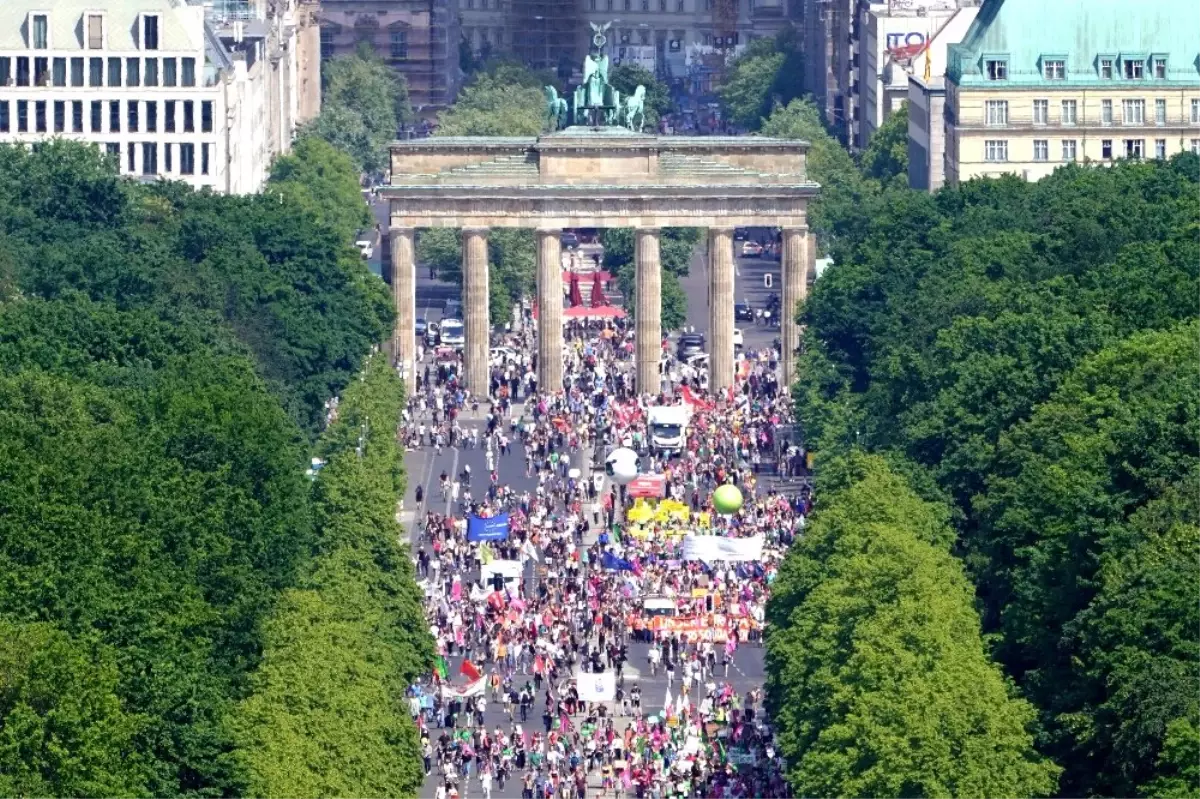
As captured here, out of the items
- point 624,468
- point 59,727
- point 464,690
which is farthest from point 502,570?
point 59,727

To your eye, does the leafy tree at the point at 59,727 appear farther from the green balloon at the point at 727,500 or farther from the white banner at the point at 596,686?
the green balloon at the point at 727,500

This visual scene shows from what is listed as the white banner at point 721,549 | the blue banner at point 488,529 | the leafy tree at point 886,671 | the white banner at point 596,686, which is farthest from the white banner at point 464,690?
the blue banner at point 488,529

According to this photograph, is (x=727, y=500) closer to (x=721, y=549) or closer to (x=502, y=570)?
(x=721, y=549)

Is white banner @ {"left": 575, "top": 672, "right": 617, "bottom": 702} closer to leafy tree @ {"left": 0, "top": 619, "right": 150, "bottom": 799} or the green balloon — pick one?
the green balloon

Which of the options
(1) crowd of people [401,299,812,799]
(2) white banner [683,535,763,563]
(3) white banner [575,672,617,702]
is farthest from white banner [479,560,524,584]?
(3) white banner [575,672,617,702]

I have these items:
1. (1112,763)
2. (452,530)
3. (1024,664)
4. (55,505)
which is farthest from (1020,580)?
(452,530)

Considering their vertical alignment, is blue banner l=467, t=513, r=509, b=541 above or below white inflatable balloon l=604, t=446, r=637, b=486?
below
